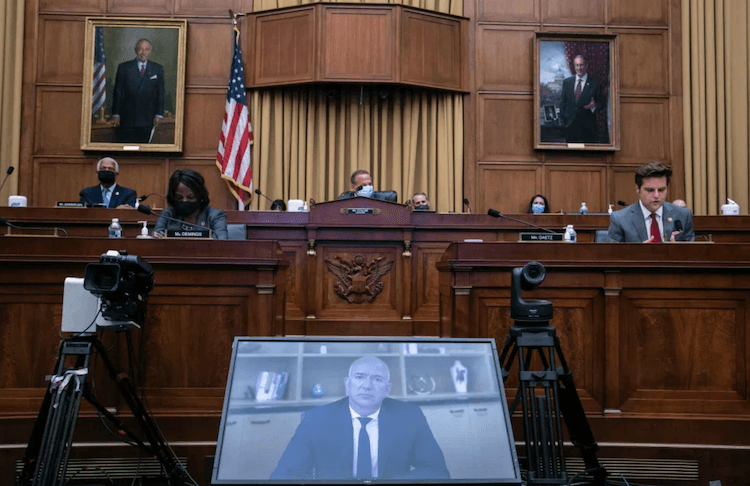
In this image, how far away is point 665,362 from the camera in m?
3.41

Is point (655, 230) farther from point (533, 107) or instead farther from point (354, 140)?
point (354, 140)

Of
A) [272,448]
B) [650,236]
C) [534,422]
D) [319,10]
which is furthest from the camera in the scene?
[319,10]

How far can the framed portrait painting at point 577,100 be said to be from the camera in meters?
8.62

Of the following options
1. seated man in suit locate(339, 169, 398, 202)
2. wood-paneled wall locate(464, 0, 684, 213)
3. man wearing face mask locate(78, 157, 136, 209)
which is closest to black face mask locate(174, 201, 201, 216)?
seated man in suit locate(339, 169, 398, 202)

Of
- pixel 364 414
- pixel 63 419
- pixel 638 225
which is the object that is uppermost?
pixel 638 225

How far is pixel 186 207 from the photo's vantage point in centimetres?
464

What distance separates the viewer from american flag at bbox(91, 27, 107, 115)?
27.6 ft

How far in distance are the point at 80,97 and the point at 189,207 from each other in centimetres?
477

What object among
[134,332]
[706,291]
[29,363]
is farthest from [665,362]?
[29,363]

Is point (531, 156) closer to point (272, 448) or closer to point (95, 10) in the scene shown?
point (95, 10)

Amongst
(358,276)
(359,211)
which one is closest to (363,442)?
(358,276)

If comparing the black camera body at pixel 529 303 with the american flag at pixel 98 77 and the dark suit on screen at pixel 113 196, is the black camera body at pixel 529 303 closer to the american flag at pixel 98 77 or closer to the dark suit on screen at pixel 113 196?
the dark suit on screen at pixel 113 196

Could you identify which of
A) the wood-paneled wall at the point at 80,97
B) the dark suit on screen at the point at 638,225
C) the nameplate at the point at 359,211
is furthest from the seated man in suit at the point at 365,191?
the dark suit on screen at the point at 638,225

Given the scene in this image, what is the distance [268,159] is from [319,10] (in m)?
1.87
